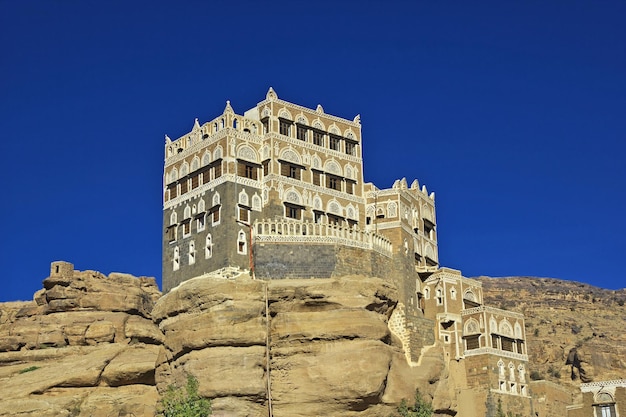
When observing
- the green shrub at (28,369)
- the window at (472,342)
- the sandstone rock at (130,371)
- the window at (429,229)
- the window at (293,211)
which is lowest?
the sandstone rock at (130,371)

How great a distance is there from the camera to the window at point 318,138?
78.4 meters

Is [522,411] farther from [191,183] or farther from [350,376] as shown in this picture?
[191,183]

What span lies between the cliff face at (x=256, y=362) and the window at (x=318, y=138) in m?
13.8

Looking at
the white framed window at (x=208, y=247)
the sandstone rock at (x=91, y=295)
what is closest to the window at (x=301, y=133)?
the white framed window at (x=208, y=247)

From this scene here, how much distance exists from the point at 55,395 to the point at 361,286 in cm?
2198

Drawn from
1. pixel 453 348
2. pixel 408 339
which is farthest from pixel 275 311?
pixel 453 348

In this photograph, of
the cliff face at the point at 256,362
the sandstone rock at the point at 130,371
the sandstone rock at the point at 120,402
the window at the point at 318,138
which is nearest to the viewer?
the cliff face at the point at 256,362

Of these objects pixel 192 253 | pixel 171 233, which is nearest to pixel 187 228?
pixel 171 233

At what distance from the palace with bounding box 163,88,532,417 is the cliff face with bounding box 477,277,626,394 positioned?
2175cm

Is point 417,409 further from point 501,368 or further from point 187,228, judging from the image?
point 187,228

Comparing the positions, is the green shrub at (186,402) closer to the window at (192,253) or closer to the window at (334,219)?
the window at (192,253)

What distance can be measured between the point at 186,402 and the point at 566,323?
66758mm

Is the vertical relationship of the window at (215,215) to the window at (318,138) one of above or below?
below

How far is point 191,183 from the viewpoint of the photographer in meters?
→ 75.9
